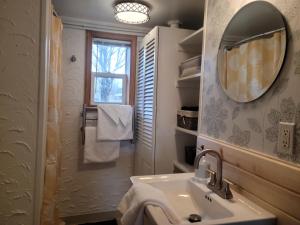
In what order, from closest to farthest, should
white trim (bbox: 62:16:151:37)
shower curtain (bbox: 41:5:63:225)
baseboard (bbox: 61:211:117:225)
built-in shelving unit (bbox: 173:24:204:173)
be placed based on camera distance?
shower curtain (bbox: 41:5:63:225), built-in shelving unit (bbox: 173:24:204:173), white trim (bbox: 62:16:151:37), baseboard (bbox: 61:211:117:225)

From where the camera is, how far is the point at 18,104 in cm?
129

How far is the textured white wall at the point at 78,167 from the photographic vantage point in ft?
7.86

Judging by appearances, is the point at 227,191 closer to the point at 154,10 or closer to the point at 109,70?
the point at 154,10

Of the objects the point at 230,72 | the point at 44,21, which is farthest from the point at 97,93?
the point at 230,72

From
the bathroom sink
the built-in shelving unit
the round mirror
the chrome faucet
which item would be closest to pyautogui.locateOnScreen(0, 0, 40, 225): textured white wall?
the bathroom sink

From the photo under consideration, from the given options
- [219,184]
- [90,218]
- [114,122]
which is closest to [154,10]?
[114,122]

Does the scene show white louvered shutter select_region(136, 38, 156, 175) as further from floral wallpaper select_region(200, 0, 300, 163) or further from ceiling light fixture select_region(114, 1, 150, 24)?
floral wallpaper select_region(200, 0, 300, 163)

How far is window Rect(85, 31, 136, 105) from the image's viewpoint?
2479 millimetres

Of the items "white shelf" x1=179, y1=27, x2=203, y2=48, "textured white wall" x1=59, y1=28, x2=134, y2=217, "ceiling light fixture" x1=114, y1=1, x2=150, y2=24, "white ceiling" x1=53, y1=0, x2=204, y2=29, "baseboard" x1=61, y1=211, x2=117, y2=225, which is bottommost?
"baseboard" x1=61, y1=211, x2=117, y2=225

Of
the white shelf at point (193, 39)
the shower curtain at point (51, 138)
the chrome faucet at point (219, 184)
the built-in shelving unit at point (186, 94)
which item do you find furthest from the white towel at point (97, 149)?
the chrome faucet at point (219, 184)

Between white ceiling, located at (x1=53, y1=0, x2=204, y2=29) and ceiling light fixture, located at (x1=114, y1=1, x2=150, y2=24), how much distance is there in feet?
0.20

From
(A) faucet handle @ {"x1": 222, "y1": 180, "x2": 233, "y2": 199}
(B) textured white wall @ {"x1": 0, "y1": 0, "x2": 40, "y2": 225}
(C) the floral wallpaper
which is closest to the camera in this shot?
(C) the floral wallpaper

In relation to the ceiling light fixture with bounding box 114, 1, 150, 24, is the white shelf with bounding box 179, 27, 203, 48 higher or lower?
lower

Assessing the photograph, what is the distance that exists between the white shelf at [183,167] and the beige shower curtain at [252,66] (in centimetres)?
78
